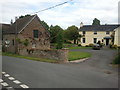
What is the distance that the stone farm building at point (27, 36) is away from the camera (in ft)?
97.6

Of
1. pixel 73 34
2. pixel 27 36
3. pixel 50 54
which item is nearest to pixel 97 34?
pixel 73 34

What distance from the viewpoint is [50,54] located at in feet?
62.3

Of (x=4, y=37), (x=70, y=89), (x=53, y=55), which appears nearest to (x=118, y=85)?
(x=70, y=89)

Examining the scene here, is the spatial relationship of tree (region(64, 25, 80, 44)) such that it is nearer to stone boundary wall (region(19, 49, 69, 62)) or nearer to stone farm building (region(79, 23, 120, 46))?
stone farm building (region(79, 23, 120, 46))

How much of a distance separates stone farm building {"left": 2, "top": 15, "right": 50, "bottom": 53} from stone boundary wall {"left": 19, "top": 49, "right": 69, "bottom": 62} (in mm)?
4752

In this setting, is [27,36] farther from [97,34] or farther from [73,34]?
[97,34]

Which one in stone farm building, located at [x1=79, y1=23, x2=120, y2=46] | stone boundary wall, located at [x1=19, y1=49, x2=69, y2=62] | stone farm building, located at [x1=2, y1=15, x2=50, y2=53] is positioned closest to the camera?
stone boundary wall, located at [x1=19, y1=49, x2=69, y2=62]

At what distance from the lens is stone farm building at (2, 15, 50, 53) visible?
2975 cm

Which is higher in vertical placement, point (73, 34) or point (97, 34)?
point (73, 34)

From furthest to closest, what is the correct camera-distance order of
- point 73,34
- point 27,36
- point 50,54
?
1. point 73,34
2. point 27,36
3. point 50,54

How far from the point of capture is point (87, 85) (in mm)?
7633

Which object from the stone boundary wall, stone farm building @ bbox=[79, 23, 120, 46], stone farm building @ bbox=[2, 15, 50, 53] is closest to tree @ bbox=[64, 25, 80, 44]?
stone farm building @ bbox=[79, 23, 120, 46]

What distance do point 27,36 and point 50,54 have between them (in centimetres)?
1349

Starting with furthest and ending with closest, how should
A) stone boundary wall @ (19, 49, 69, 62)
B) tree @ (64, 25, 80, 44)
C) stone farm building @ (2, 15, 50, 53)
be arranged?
tree @ (64, 25, 80, 44), stone farm building @ (2, 15, 50, 53), stone boundary wall @ (19, 49, 69, 62)
